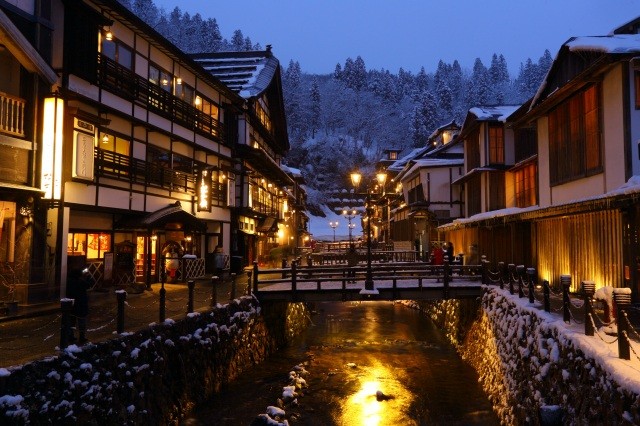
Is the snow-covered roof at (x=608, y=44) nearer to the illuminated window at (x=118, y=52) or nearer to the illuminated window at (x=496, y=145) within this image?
the illuminated window at (x=496, y=145)

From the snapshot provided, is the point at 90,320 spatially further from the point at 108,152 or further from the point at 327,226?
the point at 327,226

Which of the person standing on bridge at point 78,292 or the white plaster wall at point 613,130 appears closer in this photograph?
the person standing on bridge at point 78,292

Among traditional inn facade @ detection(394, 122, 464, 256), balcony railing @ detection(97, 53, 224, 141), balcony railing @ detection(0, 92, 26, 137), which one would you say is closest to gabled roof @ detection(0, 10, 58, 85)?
balcony railing @ detection(0, 92, 26, 137)

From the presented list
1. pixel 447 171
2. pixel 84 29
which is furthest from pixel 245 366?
pixel 447 171

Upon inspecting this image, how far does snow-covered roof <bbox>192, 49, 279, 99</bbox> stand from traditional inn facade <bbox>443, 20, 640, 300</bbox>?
860 inches

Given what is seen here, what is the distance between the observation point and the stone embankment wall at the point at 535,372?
7.24 meters

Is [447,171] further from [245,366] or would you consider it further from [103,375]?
[103,375]

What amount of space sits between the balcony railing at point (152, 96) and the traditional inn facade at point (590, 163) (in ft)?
57.6

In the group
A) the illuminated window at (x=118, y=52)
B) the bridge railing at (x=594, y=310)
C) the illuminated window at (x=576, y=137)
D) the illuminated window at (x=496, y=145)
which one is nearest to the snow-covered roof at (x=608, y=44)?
the illuminated window at (x=576, y=137)

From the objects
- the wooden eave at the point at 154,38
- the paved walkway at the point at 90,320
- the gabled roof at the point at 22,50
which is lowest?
the paved walkway at the point at 90,320

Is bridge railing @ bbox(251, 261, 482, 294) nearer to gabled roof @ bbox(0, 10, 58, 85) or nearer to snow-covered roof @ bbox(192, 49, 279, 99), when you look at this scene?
gabled roof @ bbox(0, 10, 58, 85)

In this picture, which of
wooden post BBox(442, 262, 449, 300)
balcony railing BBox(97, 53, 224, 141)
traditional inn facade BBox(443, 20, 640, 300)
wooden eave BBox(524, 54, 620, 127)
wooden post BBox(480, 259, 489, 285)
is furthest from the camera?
wooden post BBox(480, 259, 489, 285)

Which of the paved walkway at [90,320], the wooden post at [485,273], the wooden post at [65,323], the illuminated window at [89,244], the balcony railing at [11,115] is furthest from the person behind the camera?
the wooden post at [485,273]

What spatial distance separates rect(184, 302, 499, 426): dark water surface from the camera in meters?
13.7
